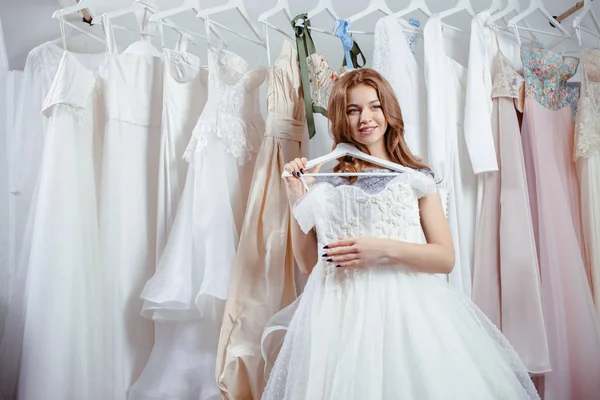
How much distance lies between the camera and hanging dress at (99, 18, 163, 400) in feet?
5.07

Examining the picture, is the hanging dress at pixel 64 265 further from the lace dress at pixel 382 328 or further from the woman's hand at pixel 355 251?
the woman's hand at pixel 355 251

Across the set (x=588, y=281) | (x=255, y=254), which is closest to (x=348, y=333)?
(x=255, y=254)

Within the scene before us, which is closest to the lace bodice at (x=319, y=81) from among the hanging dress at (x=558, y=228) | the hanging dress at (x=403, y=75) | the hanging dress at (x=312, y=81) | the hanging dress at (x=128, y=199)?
the hanging dress at (x=312, y=81)

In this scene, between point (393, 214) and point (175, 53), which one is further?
point (175, 53)

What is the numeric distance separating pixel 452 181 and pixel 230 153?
0.64 m

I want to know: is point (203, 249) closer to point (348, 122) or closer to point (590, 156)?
point (348, 122)

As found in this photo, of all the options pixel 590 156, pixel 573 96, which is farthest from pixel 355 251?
pixel 573 96

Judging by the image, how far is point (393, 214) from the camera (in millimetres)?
1254

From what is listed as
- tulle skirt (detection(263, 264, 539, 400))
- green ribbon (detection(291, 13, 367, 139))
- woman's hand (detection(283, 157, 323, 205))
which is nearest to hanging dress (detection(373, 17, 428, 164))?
green ribbon (detection(291, 13, 367, 139))

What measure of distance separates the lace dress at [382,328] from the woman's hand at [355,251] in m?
0.04

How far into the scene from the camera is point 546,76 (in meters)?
1.73

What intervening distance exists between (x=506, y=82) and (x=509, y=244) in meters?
0.49

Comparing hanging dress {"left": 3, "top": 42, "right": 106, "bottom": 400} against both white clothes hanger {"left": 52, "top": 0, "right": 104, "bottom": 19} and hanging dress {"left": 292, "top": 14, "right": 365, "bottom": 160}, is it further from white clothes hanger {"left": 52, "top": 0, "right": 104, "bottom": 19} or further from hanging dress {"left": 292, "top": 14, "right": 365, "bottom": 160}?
hanging dress {"left": 292, "top": 14, "right": 365, "bottom": 160}

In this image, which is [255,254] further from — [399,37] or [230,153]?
[399,37]
